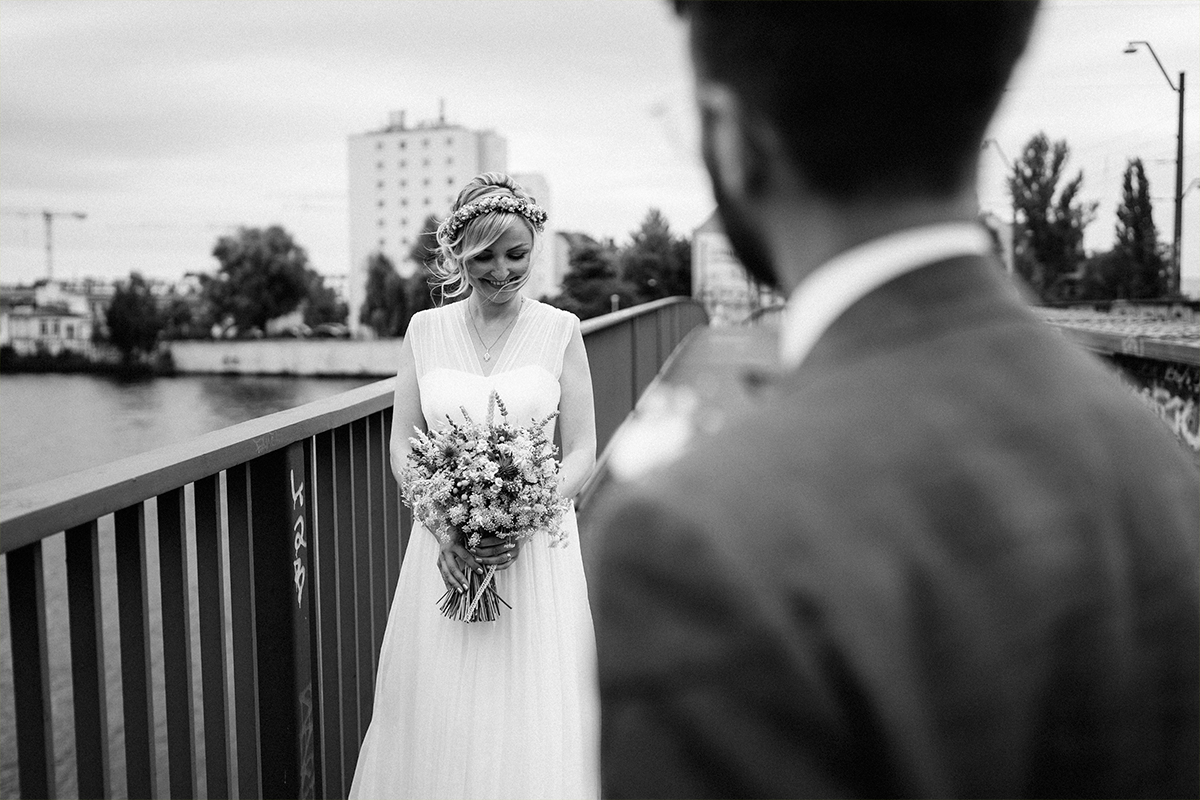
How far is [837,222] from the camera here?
871mm

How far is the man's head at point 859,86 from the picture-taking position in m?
0.83

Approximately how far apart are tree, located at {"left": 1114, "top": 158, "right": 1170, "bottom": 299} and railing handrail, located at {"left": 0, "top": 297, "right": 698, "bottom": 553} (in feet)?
224

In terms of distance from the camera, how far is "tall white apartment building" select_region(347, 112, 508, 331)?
4865 inches

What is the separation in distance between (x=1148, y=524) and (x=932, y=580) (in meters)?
0.22

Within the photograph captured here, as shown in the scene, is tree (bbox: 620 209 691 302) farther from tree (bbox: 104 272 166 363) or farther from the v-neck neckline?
the v-neck neckline

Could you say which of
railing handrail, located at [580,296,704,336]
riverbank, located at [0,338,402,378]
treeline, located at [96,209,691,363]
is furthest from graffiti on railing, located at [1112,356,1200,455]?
treeline, located at [96,209,691,363]

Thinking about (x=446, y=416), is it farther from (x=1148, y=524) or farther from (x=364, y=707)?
(x=1148, y=524)

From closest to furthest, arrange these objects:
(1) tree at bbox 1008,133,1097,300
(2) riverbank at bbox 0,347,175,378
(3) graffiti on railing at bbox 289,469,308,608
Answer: (3) graffiti on railing at bbox 289,469,308,608 < (2) riverbank at bbox 0,347,175,378 < (1) tree at bbox 1008,133,1097,300

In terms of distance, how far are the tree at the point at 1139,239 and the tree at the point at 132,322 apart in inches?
2207

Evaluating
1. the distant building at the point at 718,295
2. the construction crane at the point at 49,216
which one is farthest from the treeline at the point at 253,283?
the construction crane at the point at 49,216

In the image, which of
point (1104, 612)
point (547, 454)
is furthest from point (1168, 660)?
point (547, 454)

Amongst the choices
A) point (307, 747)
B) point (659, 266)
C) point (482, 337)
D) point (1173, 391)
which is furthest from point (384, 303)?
point (307, 747)

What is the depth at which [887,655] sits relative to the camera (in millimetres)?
744

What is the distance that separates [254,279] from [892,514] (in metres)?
102
